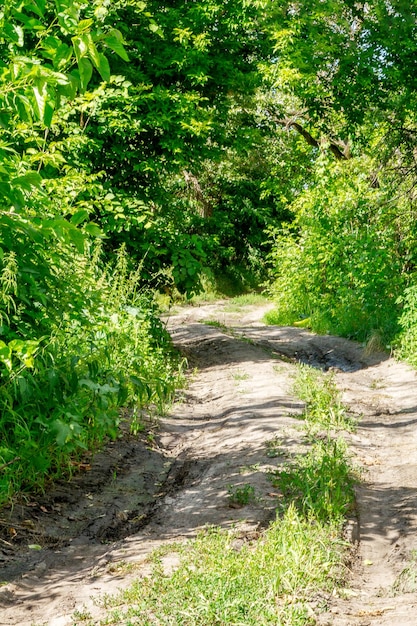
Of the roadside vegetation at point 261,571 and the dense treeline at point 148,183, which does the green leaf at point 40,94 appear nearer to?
the dense treeline at point 148,183

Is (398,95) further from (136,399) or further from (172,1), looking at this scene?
(136,399)

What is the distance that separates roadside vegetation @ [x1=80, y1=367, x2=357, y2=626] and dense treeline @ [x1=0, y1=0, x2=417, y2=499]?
3.99 ft

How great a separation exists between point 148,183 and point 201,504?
22.5ft

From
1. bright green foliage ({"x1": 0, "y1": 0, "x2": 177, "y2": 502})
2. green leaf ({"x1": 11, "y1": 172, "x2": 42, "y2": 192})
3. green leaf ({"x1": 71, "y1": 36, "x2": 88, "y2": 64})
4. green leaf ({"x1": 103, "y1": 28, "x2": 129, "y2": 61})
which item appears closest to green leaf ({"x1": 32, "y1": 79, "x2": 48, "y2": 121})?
bright green foliage ({"x1": 0, "y1": 0, "x2": 177, "y2": 502})

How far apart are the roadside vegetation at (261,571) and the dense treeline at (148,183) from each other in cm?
122

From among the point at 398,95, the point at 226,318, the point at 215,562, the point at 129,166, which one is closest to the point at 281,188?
the point at 226,318

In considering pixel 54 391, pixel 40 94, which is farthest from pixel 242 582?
pixel 40 94

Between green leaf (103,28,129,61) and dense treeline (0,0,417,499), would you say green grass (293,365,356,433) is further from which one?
green leaf (103,28,129,61)

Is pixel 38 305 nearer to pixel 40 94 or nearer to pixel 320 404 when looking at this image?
pixel 40 94

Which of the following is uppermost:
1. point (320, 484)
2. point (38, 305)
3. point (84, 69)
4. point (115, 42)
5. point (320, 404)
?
point (115, 42)

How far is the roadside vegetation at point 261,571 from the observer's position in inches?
140

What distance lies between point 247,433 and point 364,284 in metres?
8.14

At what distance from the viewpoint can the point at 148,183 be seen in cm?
1131

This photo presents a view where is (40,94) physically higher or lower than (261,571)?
higher
